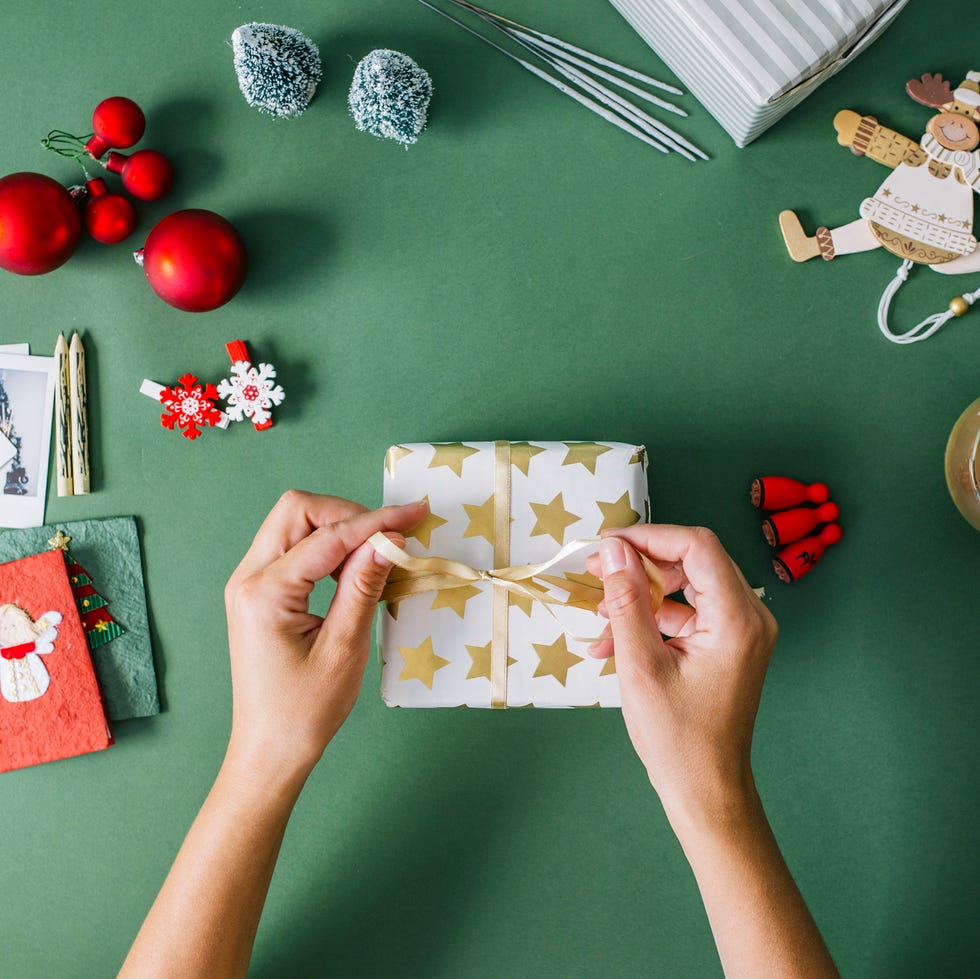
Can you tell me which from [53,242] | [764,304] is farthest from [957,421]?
[53,242]

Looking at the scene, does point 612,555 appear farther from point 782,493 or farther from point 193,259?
point 193,259

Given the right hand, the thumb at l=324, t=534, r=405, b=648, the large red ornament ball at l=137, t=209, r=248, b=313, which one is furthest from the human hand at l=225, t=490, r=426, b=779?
the right hand

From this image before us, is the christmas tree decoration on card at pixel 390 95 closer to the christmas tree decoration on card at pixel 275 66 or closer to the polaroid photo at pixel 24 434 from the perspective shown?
the christmas tree decoration on card at pixel 275 66

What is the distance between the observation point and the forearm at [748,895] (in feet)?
2.42

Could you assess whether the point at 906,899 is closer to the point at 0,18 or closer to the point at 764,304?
the point at 764,304

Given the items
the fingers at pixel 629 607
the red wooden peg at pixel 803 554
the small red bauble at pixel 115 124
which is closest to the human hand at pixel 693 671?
the fingers at pixel 629 607

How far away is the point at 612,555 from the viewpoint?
764 millimetres

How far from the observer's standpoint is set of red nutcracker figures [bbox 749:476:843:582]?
37.7 inches

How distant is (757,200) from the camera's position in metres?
1.02

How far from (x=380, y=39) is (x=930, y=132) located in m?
0.71

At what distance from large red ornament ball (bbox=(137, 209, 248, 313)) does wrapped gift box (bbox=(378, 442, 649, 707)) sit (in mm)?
326

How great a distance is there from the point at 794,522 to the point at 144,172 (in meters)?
0.89

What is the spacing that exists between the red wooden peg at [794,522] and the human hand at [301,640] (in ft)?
1.43

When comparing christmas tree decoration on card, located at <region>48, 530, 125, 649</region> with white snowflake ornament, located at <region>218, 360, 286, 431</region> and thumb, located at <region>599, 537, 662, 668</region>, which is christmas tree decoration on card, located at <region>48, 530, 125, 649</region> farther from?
thumb, located at <region>599, 537, 662, 668</region>
